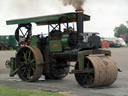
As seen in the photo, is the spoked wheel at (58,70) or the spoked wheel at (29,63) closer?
the spoked wheel at (29,63)

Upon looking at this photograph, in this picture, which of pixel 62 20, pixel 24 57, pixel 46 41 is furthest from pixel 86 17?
pixel 24 57

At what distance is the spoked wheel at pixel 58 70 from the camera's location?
11820 millimetres

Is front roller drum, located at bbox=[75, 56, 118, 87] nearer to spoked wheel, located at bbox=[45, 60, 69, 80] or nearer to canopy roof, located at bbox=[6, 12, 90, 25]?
canopy roof, located at bbox=[6, 12, 90, 25]

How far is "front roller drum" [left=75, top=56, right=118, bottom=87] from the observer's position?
9.34 m

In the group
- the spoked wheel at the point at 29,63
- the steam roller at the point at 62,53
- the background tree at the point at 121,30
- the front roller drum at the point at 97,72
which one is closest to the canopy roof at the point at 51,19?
the steam roller at the point at 62,53

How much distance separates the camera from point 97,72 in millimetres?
9281

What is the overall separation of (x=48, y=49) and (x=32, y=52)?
63cm

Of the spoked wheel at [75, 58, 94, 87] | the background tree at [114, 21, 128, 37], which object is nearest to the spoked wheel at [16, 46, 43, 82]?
the spoked wheel at [75, 58, 94, 87]

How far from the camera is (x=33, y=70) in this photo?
1130 cm

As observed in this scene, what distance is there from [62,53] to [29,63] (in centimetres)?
128

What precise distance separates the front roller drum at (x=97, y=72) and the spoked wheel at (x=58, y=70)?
1.86 m

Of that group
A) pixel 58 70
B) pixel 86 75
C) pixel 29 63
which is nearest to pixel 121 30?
pixel 58 70

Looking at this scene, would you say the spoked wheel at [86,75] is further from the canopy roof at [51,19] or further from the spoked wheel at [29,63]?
the canopy roof at [51,19]

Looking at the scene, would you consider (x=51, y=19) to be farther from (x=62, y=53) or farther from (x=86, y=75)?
(x=86, y=75)
